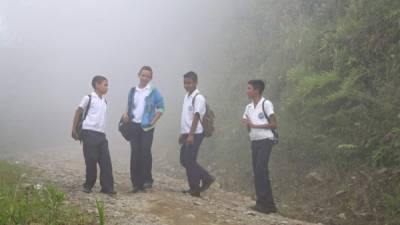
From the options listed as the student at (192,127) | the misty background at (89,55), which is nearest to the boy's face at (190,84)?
the student at (192,127)

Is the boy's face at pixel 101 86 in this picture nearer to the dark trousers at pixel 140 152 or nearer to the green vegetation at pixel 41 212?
the dark trousers at pixel 140 152

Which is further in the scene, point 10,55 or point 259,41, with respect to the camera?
point 10,55

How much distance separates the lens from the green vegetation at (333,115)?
764cm

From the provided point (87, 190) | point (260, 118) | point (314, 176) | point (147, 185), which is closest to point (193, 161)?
point (147, 185)

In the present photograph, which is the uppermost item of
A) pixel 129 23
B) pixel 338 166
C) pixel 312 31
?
pixel 129 23

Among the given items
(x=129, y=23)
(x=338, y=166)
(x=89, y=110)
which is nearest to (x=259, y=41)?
(x=338, y=166)

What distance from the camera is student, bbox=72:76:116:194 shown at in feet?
25.7

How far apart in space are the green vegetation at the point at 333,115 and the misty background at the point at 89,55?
5270mm

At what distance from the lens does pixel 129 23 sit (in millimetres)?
41781

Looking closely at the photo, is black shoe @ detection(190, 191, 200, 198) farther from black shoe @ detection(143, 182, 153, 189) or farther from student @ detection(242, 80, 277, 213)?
student @ detection(242, 80, 277, 213)

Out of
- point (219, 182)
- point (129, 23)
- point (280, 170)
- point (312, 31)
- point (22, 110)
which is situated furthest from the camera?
point (129, 23)

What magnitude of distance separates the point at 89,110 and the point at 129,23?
35058 mm

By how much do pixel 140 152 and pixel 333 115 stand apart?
3720 millimetres

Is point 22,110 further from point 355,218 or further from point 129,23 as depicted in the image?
point 355,218
